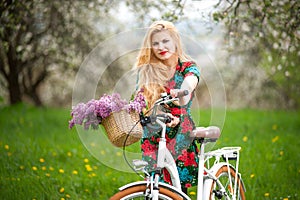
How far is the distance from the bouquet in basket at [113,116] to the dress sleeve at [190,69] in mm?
480

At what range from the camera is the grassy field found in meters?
5.02

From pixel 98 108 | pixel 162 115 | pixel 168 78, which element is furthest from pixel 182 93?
pixel 98 108

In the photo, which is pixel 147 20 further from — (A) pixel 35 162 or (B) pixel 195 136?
(B) pixel 195 136

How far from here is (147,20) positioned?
7148 millimetres

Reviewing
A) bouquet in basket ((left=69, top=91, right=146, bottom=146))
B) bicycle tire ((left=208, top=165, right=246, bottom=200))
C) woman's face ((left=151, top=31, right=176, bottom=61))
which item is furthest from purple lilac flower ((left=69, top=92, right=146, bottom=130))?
bicycle tire ((left=208, top=165, right=246, bottom=200))

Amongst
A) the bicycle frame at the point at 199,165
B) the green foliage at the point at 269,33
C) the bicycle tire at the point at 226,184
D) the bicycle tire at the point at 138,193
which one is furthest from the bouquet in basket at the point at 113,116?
the green foliage at the point at 269,33

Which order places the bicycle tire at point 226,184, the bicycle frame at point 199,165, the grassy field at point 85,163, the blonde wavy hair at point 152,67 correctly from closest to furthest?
the bicycle frame at point 199,165 < the blonde wavy hair at point 152,67 < the bicycle tire at point 226,184 < the grassy field at point 85,163

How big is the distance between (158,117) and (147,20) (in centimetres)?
417

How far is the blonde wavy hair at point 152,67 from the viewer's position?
3.35 meters

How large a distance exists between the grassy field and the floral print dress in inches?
12.7

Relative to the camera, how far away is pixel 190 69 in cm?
347

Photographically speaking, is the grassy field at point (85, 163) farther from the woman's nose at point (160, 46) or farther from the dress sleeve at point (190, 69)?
the woman's nose at point (160, 46)

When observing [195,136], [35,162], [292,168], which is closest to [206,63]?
[195,136]

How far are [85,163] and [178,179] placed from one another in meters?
3.12
